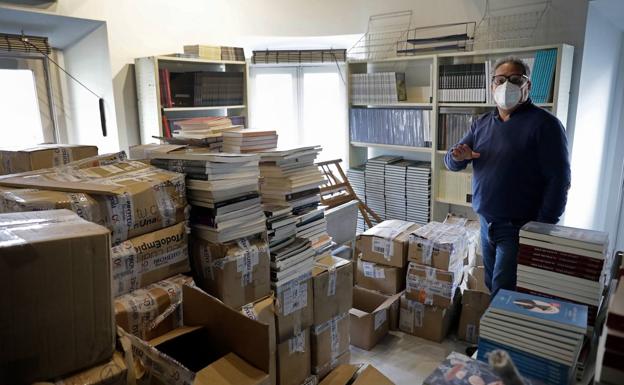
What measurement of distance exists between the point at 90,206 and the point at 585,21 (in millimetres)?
2924

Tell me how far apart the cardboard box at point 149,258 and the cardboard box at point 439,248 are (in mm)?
1500

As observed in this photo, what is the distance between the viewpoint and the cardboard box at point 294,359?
190 cm

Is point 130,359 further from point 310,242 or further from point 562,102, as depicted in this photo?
point 562,102

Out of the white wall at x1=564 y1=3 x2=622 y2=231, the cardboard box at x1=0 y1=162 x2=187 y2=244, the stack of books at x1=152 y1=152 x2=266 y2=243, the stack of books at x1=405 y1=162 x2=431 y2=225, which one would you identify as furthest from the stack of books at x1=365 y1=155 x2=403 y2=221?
the cardboard box at x1=0 y1=162 x2=187 y2=244

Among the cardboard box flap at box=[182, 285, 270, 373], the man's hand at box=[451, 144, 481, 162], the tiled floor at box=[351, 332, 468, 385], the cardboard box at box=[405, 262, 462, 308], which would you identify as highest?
the man's hand at box=[451, 144, 481, 162]

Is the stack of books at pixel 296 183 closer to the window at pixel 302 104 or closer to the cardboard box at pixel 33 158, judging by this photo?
the cardboard box at pixel 33 158

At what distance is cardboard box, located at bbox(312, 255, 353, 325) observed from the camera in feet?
6.78

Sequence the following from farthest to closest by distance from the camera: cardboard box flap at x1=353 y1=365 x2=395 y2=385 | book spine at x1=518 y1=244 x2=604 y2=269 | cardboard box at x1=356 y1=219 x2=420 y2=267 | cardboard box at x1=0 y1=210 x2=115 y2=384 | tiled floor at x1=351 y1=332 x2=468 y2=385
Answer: cardboard box at x1=356 y1=219 x2=420 y2=267 → tiled floor at x1=351 y1=332 x2=468 y2=385 → cardboard box flap at x1=353 y1=365 x2=395 y2=385 → book spine at x1=518 y1=244 x2=604 y2=269 → cardboard box at x1=0 y1=210 x2=115 y2=384

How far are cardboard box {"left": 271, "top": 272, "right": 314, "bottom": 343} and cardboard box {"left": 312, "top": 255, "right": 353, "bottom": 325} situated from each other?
4cm

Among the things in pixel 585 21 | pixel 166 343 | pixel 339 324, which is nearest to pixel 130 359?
pixel 166 343

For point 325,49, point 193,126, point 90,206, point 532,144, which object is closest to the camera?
point 90,206

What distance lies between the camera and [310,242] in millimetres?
2080

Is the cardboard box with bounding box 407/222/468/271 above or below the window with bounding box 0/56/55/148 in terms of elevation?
below

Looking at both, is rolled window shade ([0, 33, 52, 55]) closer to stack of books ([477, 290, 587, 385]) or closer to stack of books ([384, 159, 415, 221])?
stack of books ([384, 159, 415, 221])
